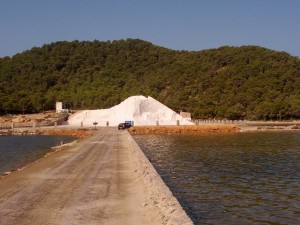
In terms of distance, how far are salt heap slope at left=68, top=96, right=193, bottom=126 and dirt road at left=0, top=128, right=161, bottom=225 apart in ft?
219

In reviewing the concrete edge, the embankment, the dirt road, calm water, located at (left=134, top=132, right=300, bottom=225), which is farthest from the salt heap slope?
the concrete edge

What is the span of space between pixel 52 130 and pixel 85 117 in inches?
845

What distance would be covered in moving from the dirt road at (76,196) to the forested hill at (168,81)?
93.6 meters

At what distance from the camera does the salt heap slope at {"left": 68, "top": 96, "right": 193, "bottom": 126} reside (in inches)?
3649

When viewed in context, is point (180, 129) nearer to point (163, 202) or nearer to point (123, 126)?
point (123, 126)

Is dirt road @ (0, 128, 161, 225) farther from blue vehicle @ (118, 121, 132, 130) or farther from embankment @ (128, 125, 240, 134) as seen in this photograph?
blue vehicle @ (118, 121, 132, 130)

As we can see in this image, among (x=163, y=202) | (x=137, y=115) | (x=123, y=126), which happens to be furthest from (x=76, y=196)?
(x=137, y=115)

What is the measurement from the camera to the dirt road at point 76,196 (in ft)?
40.9

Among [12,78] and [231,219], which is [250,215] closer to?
[231,219]

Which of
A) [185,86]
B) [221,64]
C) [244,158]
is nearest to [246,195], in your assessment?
[244,158]

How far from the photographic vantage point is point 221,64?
554 ft

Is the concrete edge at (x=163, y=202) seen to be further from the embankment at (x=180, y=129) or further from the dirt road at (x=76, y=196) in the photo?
the embankment at (x=180, y=129)

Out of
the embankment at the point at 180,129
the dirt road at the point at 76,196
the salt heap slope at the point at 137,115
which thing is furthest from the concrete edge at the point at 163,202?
the salt heap slope at the point at 137,115

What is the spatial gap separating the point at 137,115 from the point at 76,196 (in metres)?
78.3
